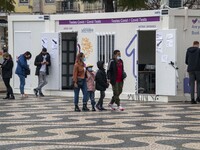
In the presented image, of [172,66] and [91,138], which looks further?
[172,66]

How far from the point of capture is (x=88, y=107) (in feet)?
57.1

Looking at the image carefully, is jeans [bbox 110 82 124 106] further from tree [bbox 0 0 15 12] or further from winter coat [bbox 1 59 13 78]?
tree [bbox 0 0 15 12]

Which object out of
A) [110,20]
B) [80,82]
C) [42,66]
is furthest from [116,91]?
[42,66]

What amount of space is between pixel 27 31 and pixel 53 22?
3.92ft

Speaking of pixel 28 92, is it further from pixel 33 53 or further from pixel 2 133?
pixel 2 133

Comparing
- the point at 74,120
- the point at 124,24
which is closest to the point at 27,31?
the point at 124,24

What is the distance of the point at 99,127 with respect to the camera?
42.0 ft

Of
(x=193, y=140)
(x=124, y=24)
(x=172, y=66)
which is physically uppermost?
(x=124, y=24)

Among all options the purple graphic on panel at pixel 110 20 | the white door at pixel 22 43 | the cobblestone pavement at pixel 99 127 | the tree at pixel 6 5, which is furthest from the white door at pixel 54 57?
the tree at pixel 6 5

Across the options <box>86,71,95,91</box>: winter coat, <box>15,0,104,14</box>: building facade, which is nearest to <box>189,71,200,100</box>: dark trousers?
<box>86,71,95,91</box>: winter coat

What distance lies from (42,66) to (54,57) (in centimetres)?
65

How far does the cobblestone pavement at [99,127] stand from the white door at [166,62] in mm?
855

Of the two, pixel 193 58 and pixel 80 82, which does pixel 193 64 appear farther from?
pixel 80 82

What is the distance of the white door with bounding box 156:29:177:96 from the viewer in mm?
19109
